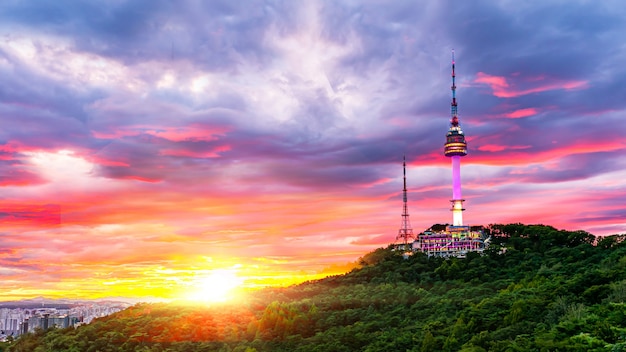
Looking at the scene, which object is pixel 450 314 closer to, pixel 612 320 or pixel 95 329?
pixel 612 320

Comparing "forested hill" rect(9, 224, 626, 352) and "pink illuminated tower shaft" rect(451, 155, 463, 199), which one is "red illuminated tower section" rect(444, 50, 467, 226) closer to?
"pink illuminated tower shaft" rect(451, 155, 463, 199)

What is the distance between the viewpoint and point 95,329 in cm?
8006

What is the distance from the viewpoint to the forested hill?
43438 mm

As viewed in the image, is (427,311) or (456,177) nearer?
(427,311)

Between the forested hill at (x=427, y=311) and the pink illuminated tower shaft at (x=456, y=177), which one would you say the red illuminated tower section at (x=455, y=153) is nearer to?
the pink illuminated tower shaft at (x=456, y=177)

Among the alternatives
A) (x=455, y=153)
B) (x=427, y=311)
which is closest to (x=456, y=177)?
(x=455, y=153)

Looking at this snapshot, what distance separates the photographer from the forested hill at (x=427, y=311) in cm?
4344

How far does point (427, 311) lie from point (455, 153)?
82.3 m

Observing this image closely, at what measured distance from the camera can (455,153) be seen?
483 ft

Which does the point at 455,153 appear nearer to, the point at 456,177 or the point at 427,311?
the point at 456,177

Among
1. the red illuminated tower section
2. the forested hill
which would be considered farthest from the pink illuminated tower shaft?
the forested hill

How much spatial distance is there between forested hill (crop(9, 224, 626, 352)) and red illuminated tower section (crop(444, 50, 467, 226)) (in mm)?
15422

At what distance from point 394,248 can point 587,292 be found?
75885 millimetres

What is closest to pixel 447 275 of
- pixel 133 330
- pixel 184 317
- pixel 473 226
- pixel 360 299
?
pixel 360 299
